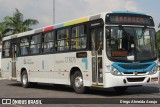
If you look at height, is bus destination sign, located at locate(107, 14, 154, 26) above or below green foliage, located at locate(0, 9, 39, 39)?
below

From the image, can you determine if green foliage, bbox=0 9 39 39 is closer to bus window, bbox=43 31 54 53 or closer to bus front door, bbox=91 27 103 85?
→ bus window, bbox=43 31 54 53

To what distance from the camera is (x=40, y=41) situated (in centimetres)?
1984

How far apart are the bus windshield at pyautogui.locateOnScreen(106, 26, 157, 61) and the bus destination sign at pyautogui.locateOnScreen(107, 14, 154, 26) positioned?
0.69 feet

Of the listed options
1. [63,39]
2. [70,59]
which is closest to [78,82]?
[70,59]

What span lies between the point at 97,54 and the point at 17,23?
34.5m

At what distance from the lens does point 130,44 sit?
14750mm

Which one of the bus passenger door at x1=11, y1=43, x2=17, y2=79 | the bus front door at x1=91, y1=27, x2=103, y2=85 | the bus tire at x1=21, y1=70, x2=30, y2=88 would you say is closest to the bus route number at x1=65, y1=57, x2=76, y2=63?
the bus front door at x1=91, y1=27, x2=103, y2=85

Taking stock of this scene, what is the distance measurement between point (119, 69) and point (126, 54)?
0.65 meters

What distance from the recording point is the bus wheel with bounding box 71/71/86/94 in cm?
1604

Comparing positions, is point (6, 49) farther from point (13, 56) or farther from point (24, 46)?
point (24, 46)

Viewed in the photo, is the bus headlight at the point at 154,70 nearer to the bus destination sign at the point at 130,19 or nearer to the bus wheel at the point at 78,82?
the bus destination sign at the point at 130,19

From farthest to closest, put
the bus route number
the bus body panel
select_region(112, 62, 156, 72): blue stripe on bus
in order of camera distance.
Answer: the bus route number → the bus body panel → select_region(112, 62, 156, 72): blue stripe on bus

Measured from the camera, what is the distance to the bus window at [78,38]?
15835 mm

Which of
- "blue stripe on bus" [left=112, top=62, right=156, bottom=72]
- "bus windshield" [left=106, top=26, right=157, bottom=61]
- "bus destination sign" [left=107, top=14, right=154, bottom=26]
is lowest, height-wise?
"blue stripe on bus" [left=112, top=62, right=156, bottom=72]
